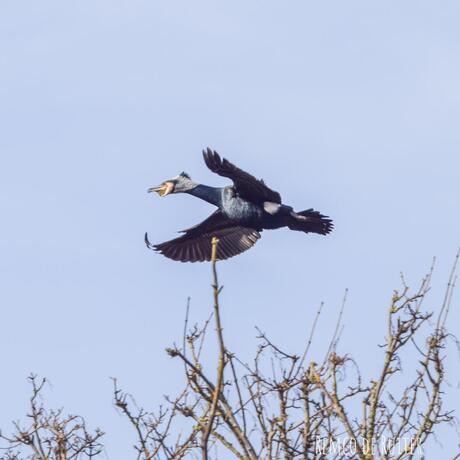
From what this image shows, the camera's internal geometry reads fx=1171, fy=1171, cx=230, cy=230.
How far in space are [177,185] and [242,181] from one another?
183cm

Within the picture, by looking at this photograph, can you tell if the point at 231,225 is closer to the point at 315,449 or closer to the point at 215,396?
the point at 315,449

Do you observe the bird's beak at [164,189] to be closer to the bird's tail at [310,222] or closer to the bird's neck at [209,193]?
the bird's neck at [209,193]

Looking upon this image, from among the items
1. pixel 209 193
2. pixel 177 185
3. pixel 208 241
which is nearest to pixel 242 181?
pixel 209 193

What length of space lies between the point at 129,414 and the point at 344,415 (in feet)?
5.08

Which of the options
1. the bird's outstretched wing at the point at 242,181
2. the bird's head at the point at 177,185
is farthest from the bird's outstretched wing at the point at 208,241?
the bird's outstretched wing at the point at 242,181

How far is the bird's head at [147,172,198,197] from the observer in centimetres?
1574

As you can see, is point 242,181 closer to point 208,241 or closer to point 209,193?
point 209,193

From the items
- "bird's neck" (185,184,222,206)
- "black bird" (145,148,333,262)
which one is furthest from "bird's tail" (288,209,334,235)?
"bird's neck" (185,184,222,206)

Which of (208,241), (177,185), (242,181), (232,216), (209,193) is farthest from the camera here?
(208,241)

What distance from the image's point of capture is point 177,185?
15.9 metres

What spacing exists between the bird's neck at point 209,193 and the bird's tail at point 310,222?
A: 1042 mm

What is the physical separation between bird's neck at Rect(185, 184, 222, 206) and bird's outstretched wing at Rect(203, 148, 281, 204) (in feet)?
1.80

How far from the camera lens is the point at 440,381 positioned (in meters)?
8.35

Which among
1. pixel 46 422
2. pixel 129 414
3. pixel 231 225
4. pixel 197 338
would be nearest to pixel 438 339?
pixel 197 338
